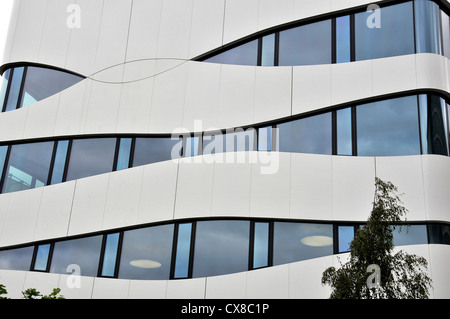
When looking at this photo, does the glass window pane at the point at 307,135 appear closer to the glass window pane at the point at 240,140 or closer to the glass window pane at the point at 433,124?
the glass window pane at the point at 240,140

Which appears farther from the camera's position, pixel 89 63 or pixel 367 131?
pixel 89 63

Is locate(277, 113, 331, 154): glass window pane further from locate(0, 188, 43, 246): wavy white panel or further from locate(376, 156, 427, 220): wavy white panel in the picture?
locate(0, 188, 43, 246): wavy white panel

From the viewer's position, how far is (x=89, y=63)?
18625mm

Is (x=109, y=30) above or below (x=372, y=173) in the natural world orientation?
above

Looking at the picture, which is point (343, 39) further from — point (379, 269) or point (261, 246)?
point (379, 269)

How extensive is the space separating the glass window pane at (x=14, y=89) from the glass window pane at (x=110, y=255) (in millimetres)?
6982

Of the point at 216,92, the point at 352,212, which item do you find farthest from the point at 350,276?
the point at 216,92

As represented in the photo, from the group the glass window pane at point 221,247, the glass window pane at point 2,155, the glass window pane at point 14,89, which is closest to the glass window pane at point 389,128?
the glass window pane at point 221,247

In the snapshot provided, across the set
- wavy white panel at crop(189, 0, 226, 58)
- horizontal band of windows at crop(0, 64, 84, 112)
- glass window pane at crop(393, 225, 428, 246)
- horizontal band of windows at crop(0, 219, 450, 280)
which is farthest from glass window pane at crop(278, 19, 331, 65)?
horizontal band of windows at crop(0, 64, 84, 112)

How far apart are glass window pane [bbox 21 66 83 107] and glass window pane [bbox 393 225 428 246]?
469 inches

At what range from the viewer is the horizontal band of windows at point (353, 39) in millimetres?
15164

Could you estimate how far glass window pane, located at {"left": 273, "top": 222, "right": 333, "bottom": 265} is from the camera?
14.3 meters
